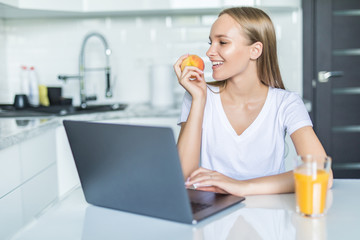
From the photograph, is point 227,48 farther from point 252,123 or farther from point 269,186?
point 269,186

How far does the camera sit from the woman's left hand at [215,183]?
1185mm

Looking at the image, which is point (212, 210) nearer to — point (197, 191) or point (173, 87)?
point (197, 191)

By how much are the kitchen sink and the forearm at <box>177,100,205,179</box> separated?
121 centimetres

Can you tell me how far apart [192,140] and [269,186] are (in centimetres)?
44

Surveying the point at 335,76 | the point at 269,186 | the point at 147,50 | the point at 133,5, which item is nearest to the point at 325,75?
the point at 335,76

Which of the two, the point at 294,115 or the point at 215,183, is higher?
the point at 294,115

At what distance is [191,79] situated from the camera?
5.48 feet

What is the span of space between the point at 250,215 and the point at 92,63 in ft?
7.71

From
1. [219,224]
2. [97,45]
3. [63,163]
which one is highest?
[97,45]

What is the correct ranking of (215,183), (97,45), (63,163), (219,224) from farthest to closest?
1. (97,45)
2. (63,163)
3. (215,183)
4. (219,224)

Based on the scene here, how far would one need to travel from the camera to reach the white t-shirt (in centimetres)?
162

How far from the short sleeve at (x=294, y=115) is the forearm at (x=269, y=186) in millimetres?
338

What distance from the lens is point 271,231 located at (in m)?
0.92

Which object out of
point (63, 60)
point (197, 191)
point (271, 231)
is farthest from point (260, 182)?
point (63, 60)
